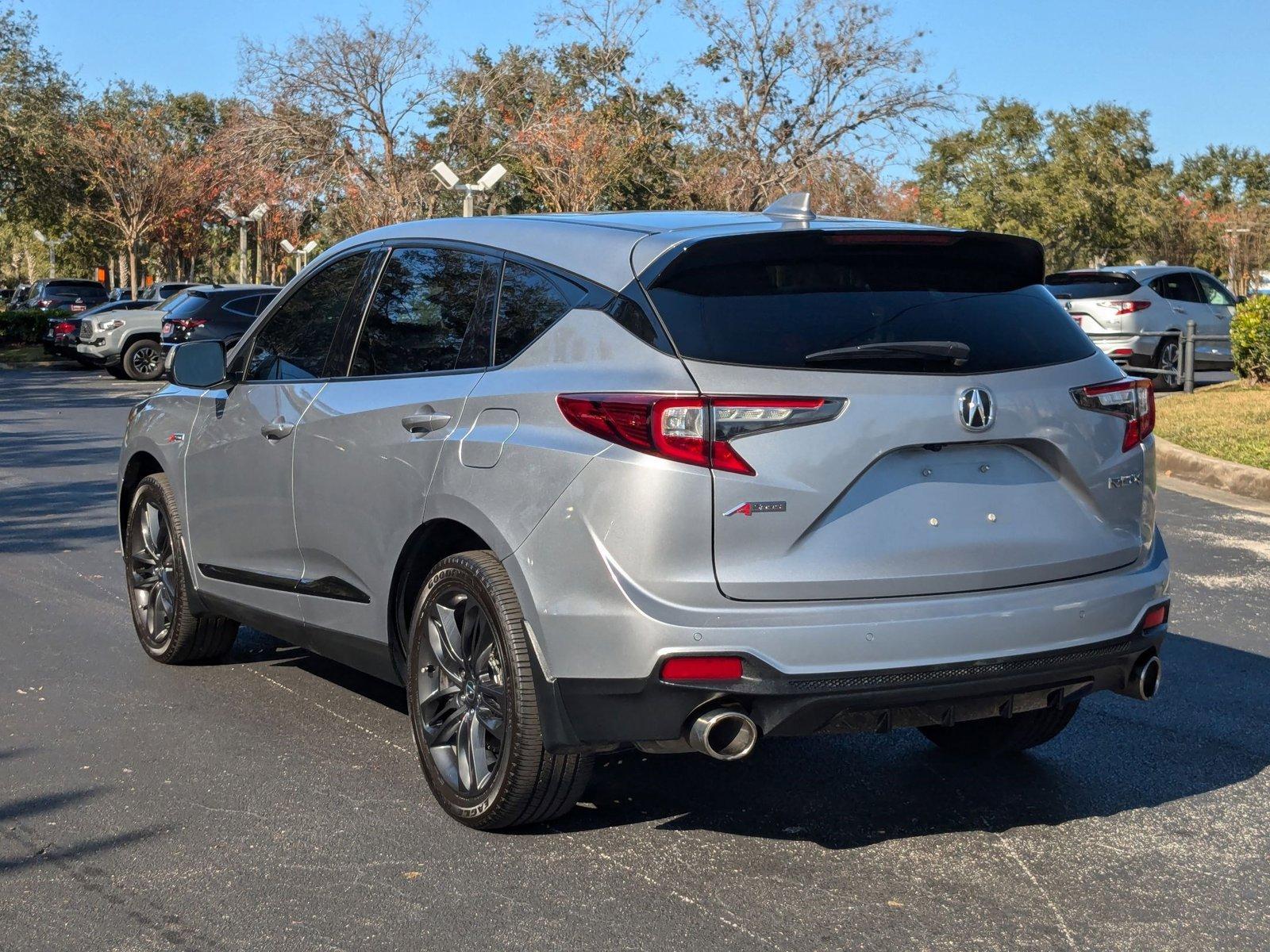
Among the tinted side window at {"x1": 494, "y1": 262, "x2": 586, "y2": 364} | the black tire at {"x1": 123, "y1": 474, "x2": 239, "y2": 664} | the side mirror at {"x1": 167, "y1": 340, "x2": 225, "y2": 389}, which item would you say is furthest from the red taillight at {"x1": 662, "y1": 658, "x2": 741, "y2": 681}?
the black tire at {"x1": 123, "y1": 474, "x2": 239, "y2": 664}

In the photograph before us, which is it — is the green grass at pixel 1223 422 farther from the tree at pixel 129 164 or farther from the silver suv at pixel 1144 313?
the tree at pixel 129 164

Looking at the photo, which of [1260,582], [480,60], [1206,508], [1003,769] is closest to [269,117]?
[480,60]

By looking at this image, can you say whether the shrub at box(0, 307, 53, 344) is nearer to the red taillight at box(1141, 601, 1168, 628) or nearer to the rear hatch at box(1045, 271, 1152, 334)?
the rear hatch at box(1045, 271, 1152, 334)

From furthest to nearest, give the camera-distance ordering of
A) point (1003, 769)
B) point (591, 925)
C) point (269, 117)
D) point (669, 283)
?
point (269, 117), point (1003, 769), point (669, 283), point (591, 925)

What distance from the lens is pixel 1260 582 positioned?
8.41m

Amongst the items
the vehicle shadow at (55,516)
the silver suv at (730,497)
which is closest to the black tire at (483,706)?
the silver suv at (730,497)

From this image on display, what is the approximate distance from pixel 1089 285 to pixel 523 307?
2032 centimetres

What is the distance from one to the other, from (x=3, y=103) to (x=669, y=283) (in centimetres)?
4353

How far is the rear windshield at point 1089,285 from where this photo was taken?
893 inches

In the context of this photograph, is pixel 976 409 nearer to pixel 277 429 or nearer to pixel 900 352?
pixel 900 352

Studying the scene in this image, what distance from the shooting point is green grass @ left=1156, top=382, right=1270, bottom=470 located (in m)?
13.8

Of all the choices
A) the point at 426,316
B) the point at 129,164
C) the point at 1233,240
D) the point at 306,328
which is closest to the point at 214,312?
the point at 306,328

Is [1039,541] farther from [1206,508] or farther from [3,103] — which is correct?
[3,103]

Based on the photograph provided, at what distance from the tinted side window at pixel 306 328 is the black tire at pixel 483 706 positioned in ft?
4.18
